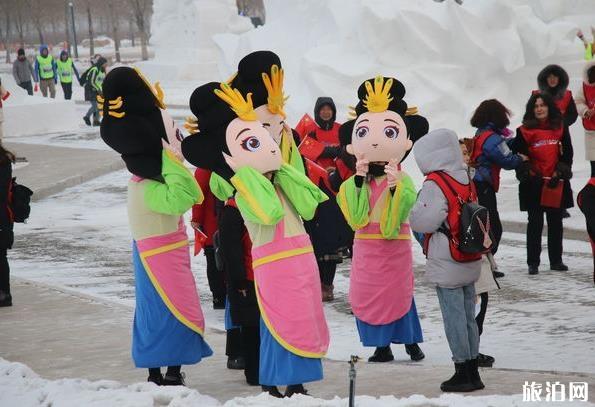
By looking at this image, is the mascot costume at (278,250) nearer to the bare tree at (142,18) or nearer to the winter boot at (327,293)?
the winter boot at (327,293)

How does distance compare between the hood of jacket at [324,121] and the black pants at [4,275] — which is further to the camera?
the hood of jacket at [324,121]

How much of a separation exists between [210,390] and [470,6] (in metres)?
12.3

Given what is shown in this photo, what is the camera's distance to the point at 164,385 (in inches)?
285

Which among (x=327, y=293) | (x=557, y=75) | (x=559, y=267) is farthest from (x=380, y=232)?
(x=557, y=75)

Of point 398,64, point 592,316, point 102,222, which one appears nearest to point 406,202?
point 592,316

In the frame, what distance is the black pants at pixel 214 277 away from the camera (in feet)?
32.2

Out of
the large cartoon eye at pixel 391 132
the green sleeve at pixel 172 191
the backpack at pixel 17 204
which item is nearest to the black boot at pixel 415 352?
the large cartoon eye at pixel 391 132

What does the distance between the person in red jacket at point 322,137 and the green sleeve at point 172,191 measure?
3.93 meters

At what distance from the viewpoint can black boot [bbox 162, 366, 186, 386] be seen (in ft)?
24.3

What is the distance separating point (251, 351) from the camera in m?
7.33

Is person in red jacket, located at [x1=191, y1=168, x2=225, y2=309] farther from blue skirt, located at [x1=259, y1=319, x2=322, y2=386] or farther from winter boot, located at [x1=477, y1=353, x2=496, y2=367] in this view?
blue skirt, located at [x1=259, y1=319, x2=322, y2=386]

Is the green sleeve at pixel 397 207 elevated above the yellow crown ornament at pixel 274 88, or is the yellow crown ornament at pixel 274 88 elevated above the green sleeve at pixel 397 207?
the yellow crown ornament at pixel 274 88

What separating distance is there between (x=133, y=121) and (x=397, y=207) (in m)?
1.78

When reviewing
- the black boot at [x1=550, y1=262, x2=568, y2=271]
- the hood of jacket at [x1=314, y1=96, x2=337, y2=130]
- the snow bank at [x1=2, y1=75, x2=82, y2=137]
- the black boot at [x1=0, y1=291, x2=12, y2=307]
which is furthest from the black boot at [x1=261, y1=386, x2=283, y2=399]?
the snow bank at [x1=2, y1=75, x2=82, y2=137]
